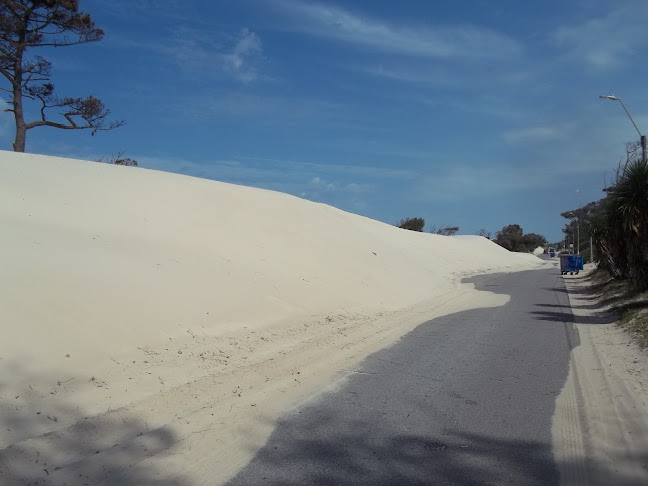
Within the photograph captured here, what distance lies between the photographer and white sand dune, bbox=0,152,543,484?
5387mm

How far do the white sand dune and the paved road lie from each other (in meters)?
0.46

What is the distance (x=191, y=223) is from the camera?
1602cm

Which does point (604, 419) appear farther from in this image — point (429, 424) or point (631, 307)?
point (631, 307)

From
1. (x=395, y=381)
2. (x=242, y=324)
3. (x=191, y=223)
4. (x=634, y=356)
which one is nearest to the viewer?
(x=395, y=381)

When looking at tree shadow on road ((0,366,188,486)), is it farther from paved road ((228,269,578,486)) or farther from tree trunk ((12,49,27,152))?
tree trunk ((12,49,27,152))

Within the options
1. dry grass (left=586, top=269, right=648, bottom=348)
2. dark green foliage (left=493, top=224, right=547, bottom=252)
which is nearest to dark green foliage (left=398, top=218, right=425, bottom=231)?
dark green foliage (left=493, top=224, right=547, bottom=252)

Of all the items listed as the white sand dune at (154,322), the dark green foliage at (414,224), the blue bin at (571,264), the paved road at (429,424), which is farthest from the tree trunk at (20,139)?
the dark green foliage at (414,224)

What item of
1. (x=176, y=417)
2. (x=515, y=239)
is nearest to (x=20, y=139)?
(x=176, y=417)

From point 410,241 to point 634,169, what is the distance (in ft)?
101

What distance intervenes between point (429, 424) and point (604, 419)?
2.10 metres

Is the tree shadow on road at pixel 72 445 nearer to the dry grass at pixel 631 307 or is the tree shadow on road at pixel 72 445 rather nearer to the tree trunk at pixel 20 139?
the dry grass at pixel 631 307

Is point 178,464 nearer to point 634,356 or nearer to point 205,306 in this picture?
point 205,306

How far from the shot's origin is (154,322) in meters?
9.05

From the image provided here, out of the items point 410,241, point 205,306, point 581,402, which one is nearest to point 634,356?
point 581,402
